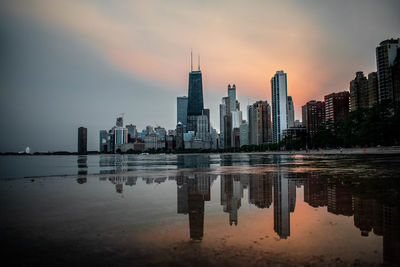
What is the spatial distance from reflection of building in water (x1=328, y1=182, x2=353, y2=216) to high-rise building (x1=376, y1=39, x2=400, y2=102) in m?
202

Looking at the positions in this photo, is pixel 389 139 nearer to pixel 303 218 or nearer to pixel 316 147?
pixel 316 147

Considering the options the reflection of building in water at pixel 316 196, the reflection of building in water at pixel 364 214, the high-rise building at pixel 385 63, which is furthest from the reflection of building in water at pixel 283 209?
the high-rise building at pixel 385 63

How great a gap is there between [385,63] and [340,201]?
8469 inches

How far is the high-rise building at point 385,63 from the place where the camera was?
179500 mm

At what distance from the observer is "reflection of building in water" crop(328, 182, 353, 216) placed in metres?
9.75

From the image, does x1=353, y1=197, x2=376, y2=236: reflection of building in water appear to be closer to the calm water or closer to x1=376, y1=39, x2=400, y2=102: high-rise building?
the calm water

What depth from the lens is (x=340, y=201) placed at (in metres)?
11.4

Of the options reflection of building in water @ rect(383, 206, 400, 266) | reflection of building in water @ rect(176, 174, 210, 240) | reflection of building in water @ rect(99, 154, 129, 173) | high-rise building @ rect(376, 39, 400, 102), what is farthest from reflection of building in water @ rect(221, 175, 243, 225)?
high-rise building @ rect(376, 39, 400, 102)

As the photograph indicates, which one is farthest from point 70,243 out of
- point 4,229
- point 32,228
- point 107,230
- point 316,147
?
point 316,147

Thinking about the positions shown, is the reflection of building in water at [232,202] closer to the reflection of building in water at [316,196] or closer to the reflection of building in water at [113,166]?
the reflection of building in water at [316,196]

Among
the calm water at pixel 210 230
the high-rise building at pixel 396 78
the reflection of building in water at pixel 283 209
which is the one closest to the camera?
the calm water at pixel 210 230

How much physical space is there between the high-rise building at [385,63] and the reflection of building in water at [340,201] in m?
202

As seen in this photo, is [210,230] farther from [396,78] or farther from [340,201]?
[396,78]

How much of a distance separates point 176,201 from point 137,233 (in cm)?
514
